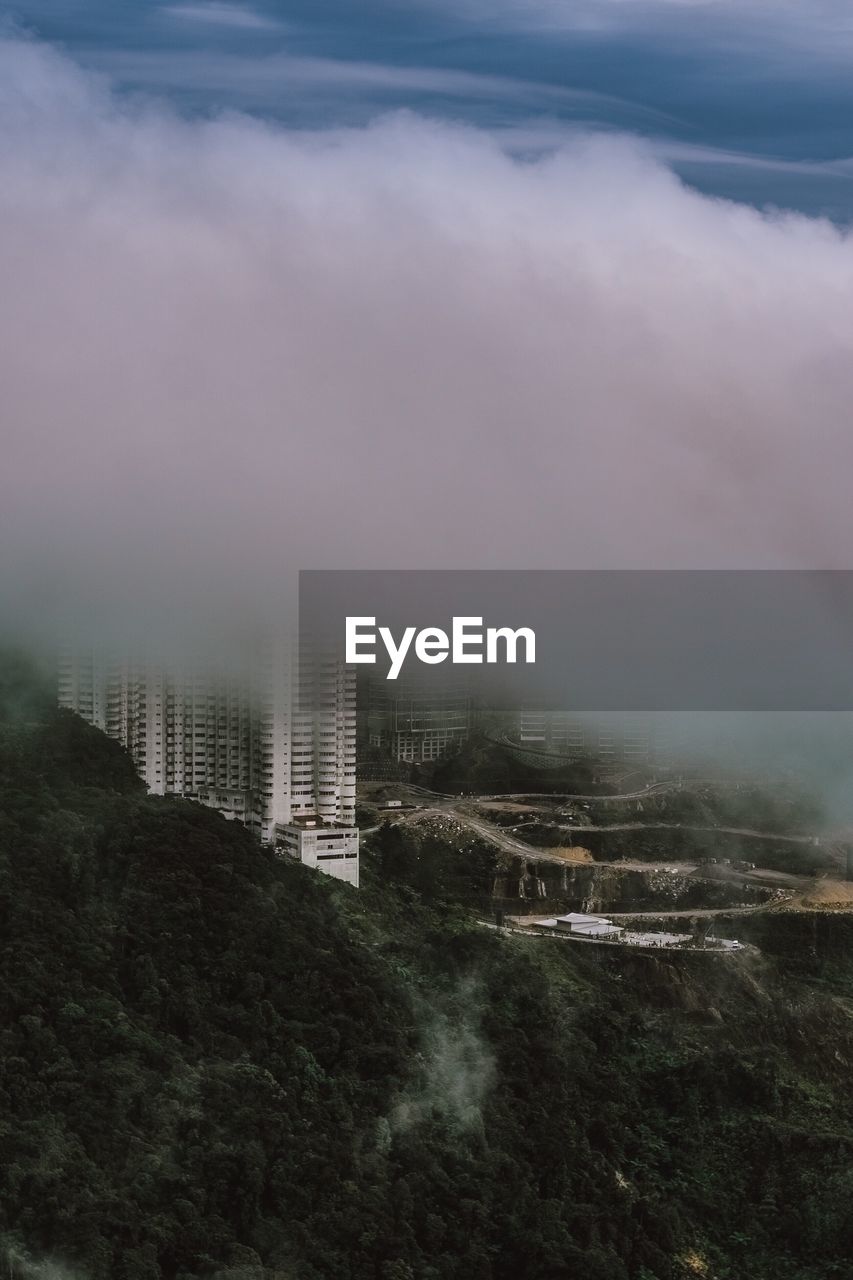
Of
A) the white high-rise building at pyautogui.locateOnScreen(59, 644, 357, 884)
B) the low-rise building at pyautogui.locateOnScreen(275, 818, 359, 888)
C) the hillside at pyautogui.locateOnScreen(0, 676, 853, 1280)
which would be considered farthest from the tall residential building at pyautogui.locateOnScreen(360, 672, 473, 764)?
the hillside at pyautogui.locateOnScreen(0, 676, 853, 1280)

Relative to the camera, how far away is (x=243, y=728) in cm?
2319

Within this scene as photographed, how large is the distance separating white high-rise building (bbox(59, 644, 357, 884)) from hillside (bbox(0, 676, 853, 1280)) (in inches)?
49.0

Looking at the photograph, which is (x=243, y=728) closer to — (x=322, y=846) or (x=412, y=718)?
(x=322, y=846)

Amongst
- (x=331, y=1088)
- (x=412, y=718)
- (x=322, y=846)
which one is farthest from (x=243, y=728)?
(x=412, y=718)

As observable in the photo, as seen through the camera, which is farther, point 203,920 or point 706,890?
point 706,890

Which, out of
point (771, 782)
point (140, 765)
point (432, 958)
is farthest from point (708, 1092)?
point (771, 782)

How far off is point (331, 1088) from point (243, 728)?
23.7ft

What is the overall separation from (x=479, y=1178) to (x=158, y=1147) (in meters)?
3.02

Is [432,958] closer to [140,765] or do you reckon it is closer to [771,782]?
[140,765]

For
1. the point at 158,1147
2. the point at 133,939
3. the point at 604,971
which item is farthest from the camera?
the point at 604,971

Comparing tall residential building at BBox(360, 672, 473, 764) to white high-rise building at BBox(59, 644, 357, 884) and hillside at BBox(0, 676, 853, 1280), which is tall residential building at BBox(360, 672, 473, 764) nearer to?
white high-rise building at BBox(59, 644, 357, 884)

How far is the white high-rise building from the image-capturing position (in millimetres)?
22906

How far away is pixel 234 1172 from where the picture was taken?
1487 cm

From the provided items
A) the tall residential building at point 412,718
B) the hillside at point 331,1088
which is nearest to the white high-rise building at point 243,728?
the hillside at point 331,1088
